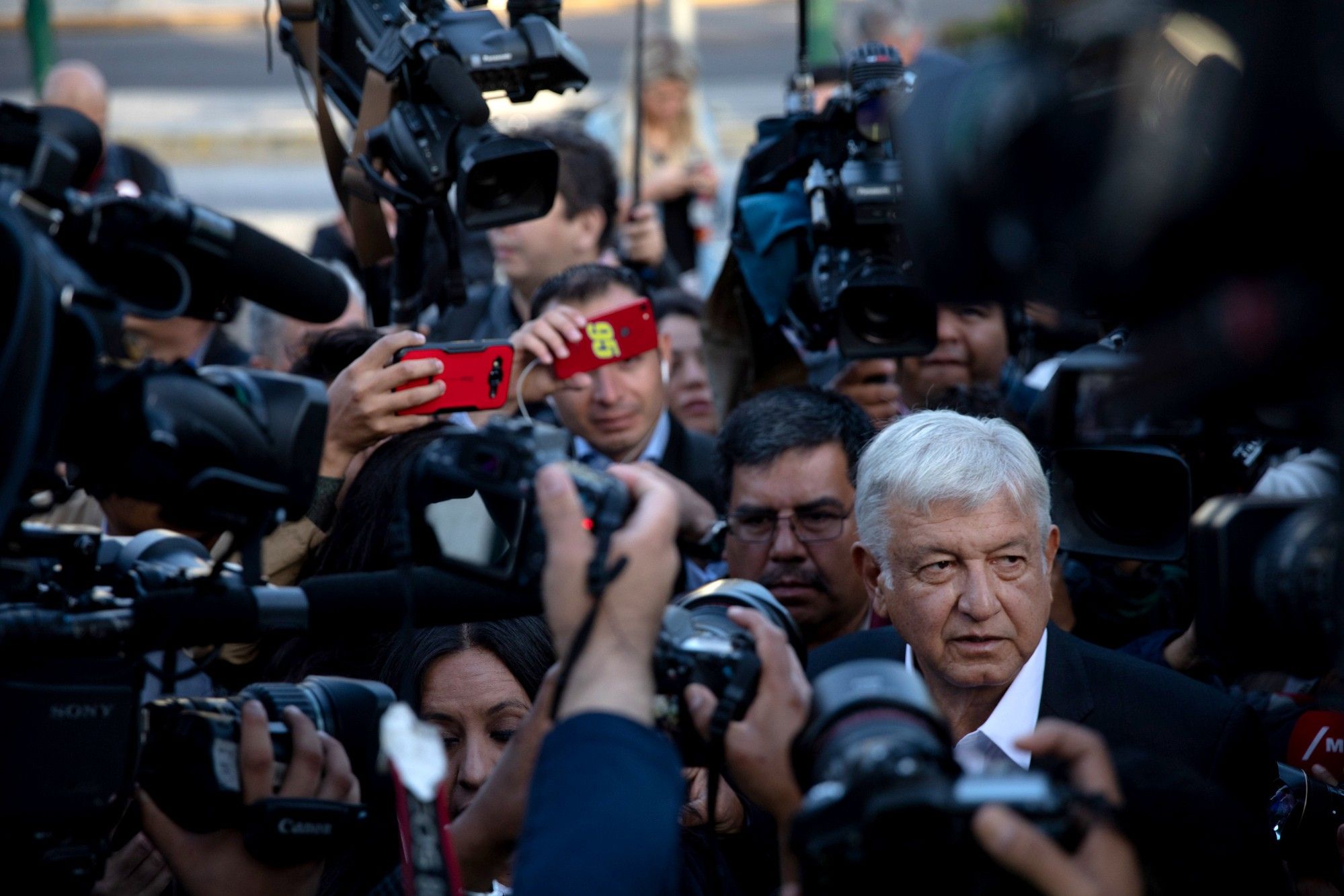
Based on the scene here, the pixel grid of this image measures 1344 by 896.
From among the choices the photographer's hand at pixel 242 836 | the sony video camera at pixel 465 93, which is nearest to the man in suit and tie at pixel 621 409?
the sony video camera at pixel 465 93

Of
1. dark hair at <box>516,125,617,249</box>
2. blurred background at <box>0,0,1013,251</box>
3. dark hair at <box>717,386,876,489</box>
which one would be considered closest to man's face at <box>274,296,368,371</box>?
dark hair at <box>516,125,617,249</box>

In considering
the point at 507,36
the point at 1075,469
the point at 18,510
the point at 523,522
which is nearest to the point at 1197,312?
the point at 523,522

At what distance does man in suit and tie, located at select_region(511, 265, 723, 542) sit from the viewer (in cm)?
421

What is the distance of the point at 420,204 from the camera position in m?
3.29

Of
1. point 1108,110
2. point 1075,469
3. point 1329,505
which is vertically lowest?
point 1075,469

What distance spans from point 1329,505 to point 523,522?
88cm

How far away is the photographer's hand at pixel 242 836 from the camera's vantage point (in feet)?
6.72

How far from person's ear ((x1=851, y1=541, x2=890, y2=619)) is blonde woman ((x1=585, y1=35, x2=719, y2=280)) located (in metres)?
3.19

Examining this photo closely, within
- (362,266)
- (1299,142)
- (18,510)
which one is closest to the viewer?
(1299,142)

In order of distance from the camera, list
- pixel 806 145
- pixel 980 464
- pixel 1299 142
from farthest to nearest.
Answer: pixel 806 145
pixel 980 464
pixel 1299 142

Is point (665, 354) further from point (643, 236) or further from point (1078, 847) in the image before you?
point (1078, 847)

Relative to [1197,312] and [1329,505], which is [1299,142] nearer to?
[1197,312]

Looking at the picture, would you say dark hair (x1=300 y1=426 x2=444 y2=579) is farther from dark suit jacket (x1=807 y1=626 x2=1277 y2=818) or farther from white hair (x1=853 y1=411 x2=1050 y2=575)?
dark suit jacket (x1=807 y1=626 x2=1277 y2=818)

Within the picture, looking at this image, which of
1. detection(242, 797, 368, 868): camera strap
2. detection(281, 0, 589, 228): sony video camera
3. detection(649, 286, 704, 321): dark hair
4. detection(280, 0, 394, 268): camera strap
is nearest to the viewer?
detection(242, 797, 368, 868): camera strap
